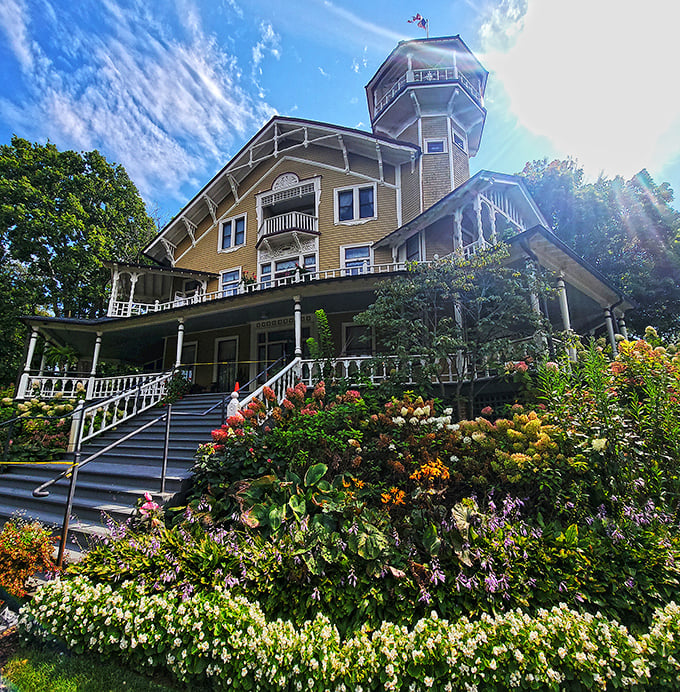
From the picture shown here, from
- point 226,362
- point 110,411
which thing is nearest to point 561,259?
point 226,362

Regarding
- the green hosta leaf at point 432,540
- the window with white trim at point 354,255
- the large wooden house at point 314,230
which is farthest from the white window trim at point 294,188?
the green hosta leaf at point 432,540

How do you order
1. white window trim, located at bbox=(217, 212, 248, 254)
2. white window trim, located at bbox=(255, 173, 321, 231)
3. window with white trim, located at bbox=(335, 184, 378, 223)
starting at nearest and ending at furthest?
window with white trim, located at bbox=(335, 184, 378, 223)
white window trim, located at bbox=(255, 173, 321, 231)
white window trim, located at bbox=(217, 212, 248, 254)

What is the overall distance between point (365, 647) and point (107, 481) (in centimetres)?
535

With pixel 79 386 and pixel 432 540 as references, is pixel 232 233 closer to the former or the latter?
pixel 79 386

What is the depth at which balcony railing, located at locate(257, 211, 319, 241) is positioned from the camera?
16234mm

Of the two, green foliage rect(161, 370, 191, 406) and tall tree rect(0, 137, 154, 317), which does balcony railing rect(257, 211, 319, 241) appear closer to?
green foliage rect(161, 370, 191, 406)

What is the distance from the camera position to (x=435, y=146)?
16172mm

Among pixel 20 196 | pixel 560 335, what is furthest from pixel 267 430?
pixel 20 196

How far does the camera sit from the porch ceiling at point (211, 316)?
11578 millimetres

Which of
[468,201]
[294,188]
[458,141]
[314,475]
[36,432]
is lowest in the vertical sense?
[314,475]

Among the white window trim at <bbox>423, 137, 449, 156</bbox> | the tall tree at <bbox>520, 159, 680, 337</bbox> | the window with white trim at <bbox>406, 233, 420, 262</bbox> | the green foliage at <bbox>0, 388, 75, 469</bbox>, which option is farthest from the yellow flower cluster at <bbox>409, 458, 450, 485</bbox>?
the tall tree at <bbox>520, 159, 680, 337</bbox>

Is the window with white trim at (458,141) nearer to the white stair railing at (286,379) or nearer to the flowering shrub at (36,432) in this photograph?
the white stair railing at (286,379)

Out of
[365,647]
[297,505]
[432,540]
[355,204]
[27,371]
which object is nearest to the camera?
[365,647]

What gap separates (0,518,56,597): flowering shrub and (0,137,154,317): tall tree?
25.9 metres
